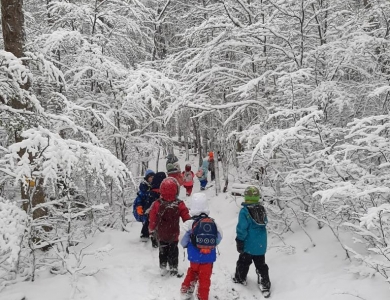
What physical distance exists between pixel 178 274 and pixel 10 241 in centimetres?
315

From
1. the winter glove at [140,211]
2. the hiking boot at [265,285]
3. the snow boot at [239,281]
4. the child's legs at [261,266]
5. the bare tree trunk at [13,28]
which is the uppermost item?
the bare tree trunk at [13,28]

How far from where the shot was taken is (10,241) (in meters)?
3.40

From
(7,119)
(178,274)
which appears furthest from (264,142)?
(7,119)

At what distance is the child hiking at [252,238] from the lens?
18.0ft

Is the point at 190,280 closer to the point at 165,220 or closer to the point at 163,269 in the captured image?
the point at 163,269

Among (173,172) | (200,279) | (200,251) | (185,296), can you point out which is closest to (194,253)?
(200,251)

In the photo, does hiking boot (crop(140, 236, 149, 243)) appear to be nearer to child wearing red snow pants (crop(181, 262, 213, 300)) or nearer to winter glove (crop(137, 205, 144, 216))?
winter glove (crop(137, 205, 144, 216))

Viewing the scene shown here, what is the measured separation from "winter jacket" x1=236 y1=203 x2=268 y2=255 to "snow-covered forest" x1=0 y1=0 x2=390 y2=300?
2.59ft

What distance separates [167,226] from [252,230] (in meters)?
1.50

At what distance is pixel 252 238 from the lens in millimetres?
5512

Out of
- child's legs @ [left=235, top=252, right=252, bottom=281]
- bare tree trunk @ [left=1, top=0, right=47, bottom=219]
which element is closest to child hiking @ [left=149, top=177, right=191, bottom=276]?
child's legs @ [left=235, top=252, right=252, bottom=281]

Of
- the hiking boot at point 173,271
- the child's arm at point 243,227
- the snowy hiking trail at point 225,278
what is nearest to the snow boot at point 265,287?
the snowy hiking trail at point 225,278

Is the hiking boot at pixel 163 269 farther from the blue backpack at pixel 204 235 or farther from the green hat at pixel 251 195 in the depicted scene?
the green hat at pixel 251 195

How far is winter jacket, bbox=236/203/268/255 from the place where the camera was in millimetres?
5488
